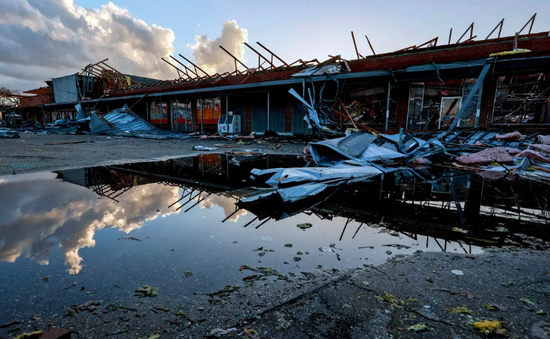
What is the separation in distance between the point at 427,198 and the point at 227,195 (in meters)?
2.97

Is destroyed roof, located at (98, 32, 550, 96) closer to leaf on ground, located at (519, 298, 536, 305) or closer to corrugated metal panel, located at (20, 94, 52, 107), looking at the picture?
→ leaf on ground, located at (519, 298, 536, 305)

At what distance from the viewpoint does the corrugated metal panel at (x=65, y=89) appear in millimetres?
26891

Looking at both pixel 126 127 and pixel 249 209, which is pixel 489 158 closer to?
pixel 249 209

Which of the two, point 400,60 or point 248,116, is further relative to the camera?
point 248,116

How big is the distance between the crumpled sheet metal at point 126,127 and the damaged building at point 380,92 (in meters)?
3.11

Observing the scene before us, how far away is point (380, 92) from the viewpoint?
13039 mm

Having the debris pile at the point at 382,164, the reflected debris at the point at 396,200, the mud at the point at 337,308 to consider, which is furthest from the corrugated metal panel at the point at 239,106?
the mud at the point at 337,308

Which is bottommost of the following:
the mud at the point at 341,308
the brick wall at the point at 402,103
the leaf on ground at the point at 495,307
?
the mud at the point at 341,308

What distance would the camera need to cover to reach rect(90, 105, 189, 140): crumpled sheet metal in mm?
16062

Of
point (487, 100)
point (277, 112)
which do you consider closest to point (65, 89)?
point (277, 112)

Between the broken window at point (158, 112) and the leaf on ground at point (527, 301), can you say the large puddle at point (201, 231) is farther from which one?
the broken window at point (158, 112)

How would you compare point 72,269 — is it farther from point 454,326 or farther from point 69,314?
point 454,326

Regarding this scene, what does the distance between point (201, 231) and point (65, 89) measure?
3391 cm

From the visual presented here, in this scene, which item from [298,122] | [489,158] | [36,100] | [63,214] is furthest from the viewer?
[36,100]
